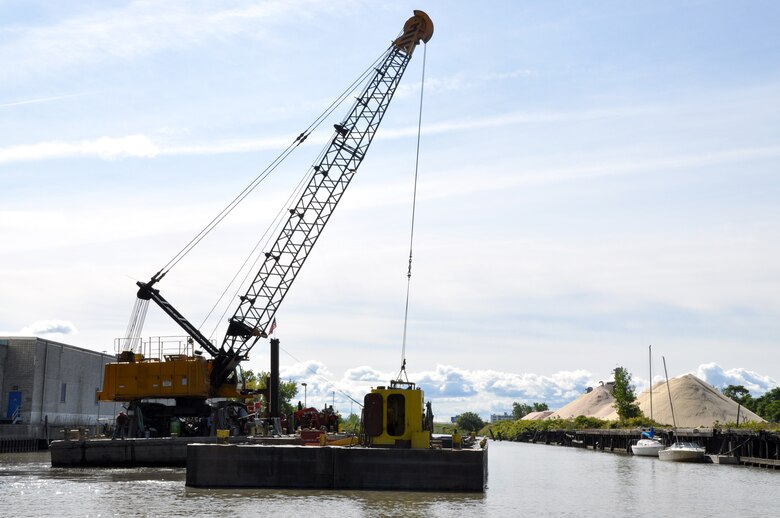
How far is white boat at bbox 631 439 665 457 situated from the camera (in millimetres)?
91500

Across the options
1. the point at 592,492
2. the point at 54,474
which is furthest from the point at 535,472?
the point at 54,474

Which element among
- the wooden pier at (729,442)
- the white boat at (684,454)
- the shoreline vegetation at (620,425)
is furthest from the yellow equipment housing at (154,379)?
the shoreline vegetation at (620,425)

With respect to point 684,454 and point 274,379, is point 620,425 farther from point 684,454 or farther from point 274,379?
point 274,379

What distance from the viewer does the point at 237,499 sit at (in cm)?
3688

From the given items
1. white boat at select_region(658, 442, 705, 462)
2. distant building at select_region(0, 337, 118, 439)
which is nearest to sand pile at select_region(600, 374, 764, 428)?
white boat at select_region(658, 442, 705, 462)

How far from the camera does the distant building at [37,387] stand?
91.6 m

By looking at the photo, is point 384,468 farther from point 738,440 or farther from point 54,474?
point 738,440

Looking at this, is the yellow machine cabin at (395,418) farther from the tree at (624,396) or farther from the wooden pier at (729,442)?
the tree at (624,396)

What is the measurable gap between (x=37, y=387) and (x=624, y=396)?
96.9m

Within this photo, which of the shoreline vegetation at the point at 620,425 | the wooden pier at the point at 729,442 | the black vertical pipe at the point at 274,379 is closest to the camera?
the black vertical pipe at the point at 274,379

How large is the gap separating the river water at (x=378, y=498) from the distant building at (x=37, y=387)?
34.7m

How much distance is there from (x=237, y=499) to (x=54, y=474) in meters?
20.3

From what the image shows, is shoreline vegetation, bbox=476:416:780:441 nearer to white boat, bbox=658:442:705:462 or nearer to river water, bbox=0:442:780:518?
white boat, bbox=658:442:705:462

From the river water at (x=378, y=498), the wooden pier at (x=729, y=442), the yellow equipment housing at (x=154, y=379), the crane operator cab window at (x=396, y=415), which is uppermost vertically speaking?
the yellow equipment housing at (x=154, y=379)
